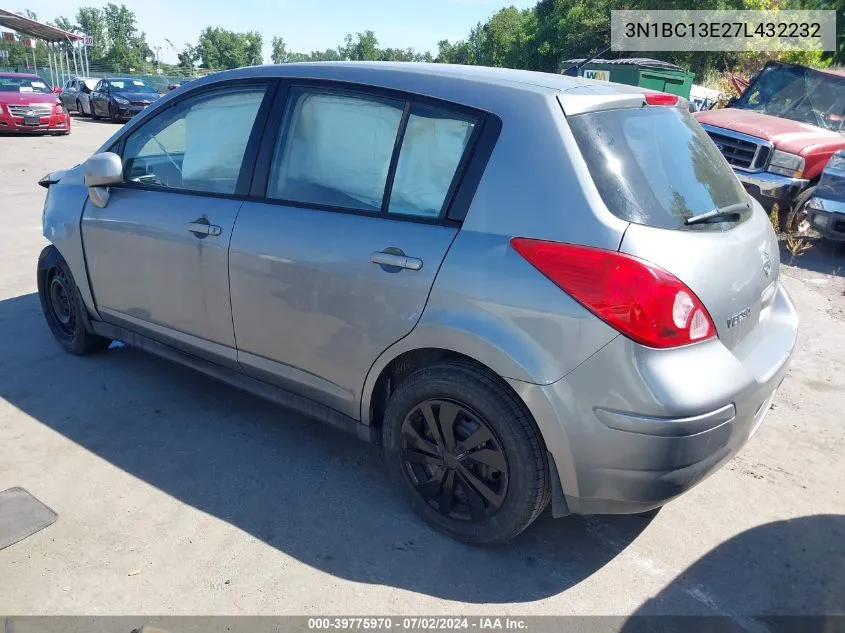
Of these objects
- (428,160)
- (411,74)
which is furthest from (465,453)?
(411,74)

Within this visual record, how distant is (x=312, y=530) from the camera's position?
2871mm

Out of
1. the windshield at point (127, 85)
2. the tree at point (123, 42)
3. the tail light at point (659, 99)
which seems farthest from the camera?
the tree at point (123, 42)

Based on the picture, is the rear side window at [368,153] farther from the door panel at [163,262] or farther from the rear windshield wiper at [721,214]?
the rear windshield wiper at [721,214]

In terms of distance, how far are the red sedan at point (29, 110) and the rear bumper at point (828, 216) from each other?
1822 cm

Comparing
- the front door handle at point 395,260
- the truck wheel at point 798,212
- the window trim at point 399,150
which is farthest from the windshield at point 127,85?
the front door handle at point 395,260

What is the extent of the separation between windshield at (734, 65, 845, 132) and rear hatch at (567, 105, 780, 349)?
737 centimetres

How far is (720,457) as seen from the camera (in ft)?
8.06

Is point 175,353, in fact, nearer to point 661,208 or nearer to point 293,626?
point 293,626

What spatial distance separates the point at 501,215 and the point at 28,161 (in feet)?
45.6

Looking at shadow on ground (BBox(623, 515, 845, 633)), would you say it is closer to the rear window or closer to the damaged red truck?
the rear window

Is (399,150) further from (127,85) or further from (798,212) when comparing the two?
(127,85)

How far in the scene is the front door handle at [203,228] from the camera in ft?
10.8

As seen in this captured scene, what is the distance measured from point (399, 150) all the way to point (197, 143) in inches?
53.7

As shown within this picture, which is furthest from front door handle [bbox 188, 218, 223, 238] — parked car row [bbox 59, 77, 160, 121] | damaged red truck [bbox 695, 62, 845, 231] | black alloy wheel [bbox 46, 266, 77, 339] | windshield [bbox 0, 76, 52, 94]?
parked car row [bbox 59, 77, 160, 121]
